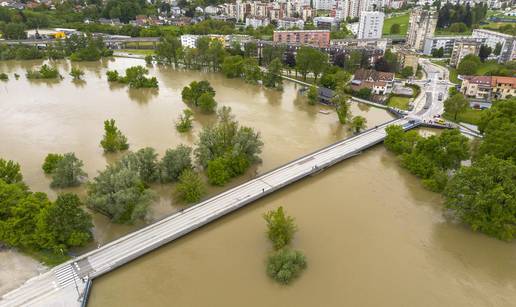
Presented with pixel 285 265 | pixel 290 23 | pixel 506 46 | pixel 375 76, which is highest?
pixel 290 23

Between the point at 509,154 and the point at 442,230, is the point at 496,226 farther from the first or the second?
the point at 509,154

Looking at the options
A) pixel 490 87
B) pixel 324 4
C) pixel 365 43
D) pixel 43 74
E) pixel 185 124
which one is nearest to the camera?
pixel 185 124

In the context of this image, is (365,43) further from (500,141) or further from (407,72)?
(500,141)

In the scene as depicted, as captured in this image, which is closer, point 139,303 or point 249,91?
point 139,303

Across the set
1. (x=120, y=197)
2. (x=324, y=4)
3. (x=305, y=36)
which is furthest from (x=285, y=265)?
(x=324, y=4)

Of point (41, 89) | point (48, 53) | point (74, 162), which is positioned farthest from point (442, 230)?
point (48, 53)

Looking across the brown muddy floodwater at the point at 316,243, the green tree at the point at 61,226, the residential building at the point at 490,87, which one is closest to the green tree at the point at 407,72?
the residential building at the point at 490,87

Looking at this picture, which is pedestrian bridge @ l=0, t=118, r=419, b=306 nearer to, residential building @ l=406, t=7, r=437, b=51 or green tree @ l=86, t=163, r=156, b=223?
green tree @ l=86, t=163, r=156, b=223

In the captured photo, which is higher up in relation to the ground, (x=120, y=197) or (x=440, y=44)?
(x=440, y=44)

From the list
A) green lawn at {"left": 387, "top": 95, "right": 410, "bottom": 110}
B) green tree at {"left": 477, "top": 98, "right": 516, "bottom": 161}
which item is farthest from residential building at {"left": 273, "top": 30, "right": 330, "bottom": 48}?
green tree at {"left": 477, "top": 98, "right": 516, "bottom": 161}
